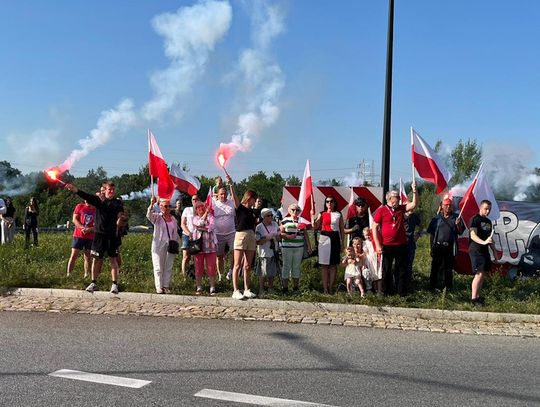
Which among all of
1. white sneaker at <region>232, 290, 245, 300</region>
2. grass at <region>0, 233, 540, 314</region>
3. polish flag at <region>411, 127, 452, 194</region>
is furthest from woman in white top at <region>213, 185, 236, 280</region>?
polish flag at <region>411, 127, 452, 194</region>

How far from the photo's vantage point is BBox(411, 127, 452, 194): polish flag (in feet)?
30.9

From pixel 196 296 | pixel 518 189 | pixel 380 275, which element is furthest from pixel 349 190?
pixel 518 189

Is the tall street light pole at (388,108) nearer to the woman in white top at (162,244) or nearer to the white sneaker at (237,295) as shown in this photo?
the white sneaker at (237,295)

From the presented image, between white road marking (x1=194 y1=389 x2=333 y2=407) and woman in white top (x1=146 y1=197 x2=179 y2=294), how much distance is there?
15.4ft

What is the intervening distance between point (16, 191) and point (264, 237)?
2350 cm

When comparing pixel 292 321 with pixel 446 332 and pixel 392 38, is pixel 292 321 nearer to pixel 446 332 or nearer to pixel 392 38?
pixel 446 332

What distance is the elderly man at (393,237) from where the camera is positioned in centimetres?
885

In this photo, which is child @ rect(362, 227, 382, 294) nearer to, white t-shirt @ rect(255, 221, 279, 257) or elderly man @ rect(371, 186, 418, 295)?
elderly man @ rect(371, 186, 418, 295)

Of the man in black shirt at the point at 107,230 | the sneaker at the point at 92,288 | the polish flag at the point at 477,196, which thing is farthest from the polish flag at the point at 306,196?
the sneaker at the point at 92,288

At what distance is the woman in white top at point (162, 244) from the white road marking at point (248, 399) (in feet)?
15.4

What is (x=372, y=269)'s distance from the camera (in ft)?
29.8

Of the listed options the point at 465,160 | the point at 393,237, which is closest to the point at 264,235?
the point at 393,237

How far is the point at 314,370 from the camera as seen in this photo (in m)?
5.26

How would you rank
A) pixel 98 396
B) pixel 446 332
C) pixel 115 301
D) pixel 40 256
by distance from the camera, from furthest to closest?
pixel 40 256 → pixel 115 301 → pixel 446 332 → pixel 98 396
